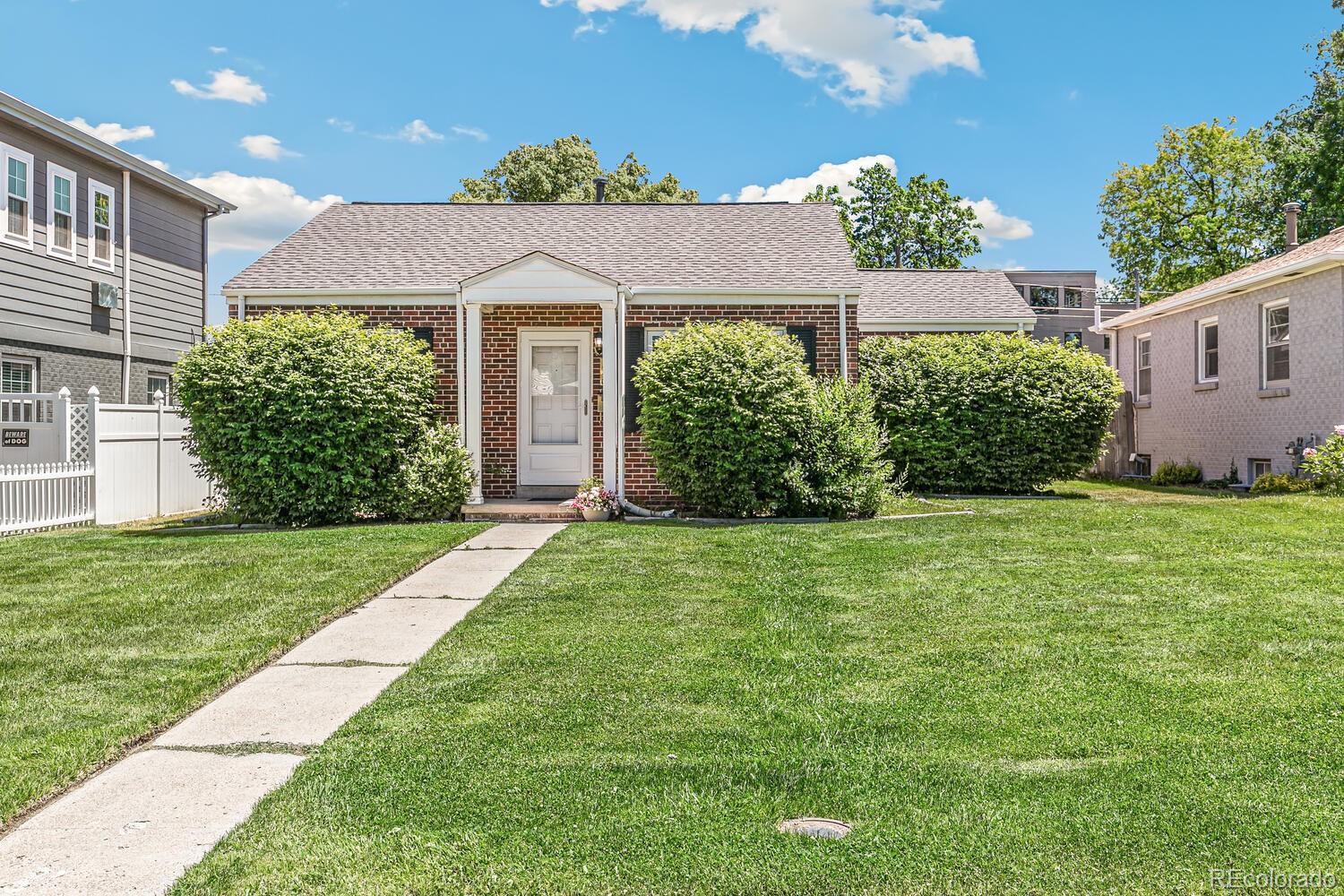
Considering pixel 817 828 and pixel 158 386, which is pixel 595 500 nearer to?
pixel 817 828

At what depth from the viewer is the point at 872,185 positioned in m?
39.0

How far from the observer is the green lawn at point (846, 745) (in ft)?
8.55

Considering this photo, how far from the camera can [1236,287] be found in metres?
15.5

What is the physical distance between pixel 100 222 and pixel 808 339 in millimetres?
11573

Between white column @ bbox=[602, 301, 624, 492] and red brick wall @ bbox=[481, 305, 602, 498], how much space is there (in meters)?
1.10

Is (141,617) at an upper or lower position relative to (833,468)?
lower

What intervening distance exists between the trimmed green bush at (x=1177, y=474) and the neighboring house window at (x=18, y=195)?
18.9 m

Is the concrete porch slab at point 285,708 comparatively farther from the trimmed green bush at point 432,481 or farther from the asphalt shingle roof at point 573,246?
the asphalt shingle roof at point 573,246

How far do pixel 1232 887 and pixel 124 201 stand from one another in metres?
18.0

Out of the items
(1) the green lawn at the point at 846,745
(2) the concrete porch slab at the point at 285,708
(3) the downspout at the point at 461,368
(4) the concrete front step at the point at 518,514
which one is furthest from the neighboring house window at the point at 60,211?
(2) the concrete porch slab at the point at 285,708

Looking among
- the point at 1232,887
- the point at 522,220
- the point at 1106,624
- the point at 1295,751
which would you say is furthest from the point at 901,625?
the point at 522,220

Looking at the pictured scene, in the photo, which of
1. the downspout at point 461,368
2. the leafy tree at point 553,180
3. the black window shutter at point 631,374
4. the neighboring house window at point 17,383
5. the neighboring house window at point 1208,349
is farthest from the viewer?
the leafy tree at point 553,180

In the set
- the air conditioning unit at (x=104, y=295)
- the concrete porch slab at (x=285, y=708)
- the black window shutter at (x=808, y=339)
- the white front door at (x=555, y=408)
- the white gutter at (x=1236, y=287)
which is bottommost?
the concrete porch slab at (x=285, y=708)

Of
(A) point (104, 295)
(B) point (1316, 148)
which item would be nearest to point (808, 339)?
(A) point (104, 295)
